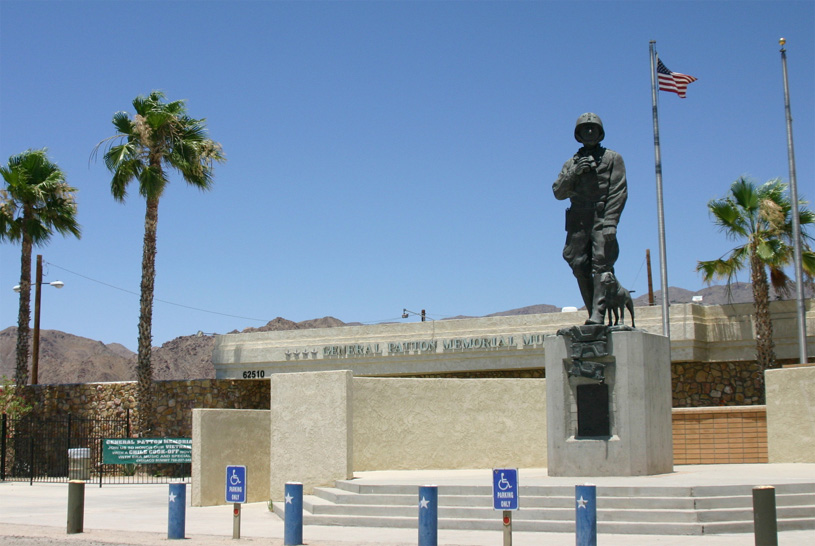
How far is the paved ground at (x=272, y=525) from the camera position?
1146 centimetres

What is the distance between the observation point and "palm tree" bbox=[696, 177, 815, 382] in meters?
25.4

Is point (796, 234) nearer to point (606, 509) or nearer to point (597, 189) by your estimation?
point (597, 189)

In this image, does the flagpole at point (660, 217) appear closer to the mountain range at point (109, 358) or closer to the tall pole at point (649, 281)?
the tall pole at point (649, 281)

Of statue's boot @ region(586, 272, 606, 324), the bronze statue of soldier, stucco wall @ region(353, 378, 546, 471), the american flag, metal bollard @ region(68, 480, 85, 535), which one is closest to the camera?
metal bollard @ region(68, 480, 85, 535)

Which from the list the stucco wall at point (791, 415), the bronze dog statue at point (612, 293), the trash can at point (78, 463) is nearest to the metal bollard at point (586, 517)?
the bronze dog statue at point (612, 293)

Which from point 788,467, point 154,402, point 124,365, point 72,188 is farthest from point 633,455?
point 124,365

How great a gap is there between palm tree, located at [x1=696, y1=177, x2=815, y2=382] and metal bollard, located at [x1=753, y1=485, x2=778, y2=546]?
655 inches

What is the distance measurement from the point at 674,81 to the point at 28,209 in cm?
2117

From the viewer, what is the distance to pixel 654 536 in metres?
11.5

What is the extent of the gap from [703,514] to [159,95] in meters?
24.0

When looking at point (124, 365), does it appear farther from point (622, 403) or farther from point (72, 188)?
point (622, 403)

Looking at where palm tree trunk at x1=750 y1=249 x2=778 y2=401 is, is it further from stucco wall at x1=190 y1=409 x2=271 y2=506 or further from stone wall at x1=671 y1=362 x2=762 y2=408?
stucco wall at x1=190 y1=409 x2=271 y2=506

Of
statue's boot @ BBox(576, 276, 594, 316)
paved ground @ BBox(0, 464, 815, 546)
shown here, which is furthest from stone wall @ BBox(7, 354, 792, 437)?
statue's boot @ BBox(576, 276, 594, 316)

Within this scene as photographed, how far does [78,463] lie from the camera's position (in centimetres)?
2564
